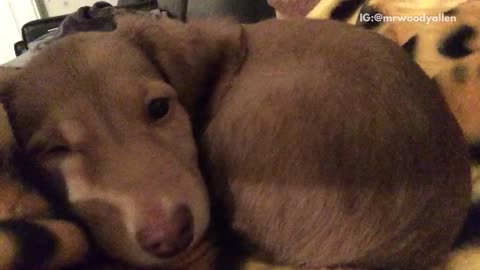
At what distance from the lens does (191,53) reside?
109cm

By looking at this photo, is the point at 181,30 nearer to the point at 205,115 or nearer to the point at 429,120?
→ the point at 205,115

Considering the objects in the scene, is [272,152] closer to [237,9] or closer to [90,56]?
[90,56]

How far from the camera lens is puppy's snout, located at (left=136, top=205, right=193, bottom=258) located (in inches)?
31.4

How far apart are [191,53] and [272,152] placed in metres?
0.32

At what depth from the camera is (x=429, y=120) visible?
87cm

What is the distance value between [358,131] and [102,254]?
0.37 metres

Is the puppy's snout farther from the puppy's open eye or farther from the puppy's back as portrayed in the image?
the puppy's open eye

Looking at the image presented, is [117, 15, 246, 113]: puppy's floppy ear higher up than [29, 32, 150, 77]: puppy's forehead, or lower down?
lower down

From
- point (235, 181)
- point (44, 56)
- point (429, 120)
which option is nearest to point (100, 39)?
point (44, 56)

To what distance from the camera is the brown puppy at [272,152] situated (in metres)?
0.82

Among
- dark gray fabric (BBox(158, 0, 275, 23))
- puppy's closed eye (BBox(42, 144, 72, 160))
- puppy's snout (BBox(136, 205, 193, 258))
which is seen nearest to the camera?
puppy's snout (BBox(136, 205, 193, 258))

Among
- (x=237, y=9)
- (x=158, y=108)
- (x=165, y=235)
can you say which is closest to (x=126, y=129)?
(x=158, y=108)

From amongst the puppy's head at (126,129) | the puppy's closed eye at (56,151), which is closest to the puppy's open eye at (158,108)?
the puppy's head at (126,129)

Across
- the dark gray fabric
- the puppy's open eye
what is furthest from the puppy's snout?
the dark gray fabric
